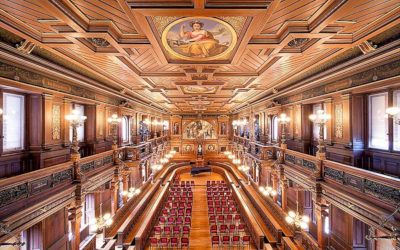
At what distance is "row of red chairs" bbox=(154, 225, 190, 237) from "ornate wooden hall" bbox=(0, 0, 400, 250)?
4.3 inches

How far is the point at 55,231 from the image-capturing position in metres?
8.17

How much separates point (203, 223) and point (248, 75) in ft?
32.9

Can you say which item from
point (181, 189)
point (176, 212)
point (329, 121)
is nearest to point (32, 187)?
point (176, 212)

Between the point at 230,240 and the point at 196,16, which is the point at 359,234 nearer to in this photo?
the point at 230,240

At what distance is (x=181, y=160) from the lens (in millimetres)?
28875

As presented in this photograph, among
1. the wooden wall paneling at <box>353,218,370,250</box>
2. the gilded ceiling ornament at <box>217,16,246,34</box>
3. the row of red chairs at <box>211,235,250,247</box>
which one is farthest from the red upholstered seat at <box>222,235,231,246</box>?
the gilded ceiling ornament at <box>217,16,246,34</box>

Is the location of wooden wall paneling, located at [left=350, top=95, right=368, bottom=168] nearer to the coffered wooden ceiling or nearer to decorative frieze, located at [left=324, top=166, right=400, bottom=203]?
decorative frieze, located at [left=324, top=166, right=400, bottom=203]

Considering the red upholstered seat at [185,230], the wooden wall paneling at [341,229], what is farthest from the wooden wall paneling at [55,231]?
the wooden wall paneling at [341,229]

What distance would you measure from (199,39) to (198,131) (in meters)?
24.6

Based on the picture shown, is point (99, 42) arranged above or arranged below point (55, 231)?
above

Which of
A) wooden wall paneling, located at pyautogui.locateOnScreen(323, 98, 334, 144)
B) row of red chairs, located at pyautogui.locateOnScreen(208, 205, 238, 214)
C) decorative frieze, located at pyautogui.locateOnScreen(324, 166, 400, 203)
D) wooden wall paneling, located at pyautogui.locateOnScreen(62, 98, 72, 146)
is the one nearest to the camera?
decorative frieze, located at pyautogui.locateOnScreen(324, 166, 400, 203)

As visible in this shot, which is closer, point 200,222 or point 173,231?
point 173,231

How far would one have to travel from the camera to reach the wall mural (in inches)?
1179

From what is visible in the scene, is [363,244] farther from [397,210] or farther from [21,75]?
[21,75]
